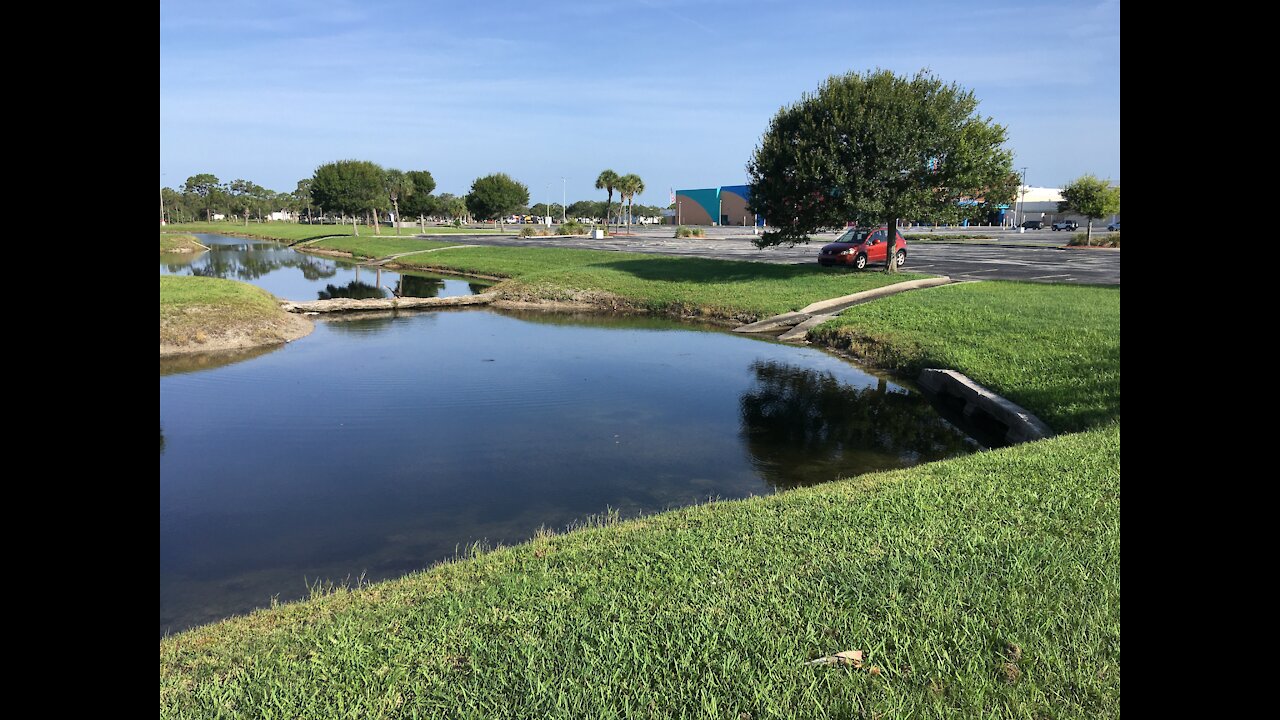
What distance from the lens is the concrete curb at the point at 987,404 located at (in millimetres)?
11046

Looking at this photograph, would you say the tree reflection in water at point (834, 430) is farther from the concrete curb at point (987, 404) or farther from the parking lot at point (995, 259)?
the parking lot at point (995, 259)

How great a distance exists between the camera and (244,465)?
10562 mm

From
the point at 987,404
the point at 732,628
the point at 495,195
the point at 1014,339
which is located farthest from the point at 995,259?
the point at 495,195

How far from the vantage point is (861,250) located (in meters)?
30.1

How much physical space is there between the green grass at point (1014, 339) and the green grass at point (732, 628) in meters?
5.90

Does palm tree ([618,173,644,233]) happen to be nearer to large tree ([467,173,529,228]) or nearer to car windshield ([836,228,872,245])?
large tree ([467,173,529,228])

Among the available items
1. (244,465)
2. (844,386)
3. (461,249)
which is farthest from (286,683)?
(461,249)

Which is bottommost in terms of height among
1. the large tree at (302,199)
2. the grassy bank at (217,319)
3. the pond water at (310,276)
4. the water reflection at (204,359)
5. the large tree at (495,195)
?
the water reflection at (204,359)

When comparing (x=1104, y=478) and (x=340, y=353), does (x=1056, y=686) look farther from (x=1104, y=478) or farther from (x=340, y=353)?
(x=340, y=353)

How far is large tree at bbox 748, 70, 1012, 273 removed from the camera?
26156 millimetres

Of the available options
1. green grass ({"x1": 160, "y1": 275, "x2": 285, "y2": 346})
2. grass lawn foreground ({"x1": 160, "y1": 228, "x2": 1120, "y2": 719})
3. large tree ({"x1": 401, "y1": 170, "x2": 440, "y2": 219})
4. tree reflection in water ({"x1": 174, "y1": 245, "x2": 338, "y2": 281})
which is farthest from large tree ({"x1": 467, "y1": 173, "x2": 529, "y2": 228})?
grass lawn foreground ({"x1": 160, "y1": 228, "x2": 1120, "y2": 719})

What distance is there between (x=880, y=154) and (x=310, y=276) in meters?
29.9

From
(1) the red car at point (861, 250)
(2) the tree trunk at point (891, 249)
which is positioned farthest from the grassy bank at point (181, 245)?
(2) the tree trunk at point (891, 249)

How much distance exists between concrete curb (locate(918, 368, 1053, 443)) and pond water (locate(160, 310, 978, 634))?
22.9 inches
